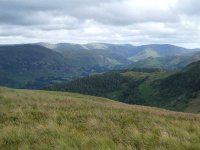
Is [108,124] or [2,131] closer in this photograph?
[2,131]

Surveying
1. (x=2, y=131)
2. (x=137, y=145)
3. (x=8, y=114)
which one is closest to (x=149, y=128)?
(x=137, y=145)

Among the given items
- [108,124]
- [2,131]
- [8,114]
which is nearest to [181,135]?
[108,124]

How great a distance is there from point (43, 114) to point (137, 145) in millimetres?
7122

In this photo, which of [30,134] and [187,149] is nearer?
[187,149]

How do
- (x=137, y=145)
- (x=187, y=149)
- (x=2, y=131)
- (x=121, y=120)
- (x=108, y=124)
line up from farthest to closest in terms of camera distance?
(x=121, y=120), (x=108, y=124), (x=2, y=131), (x=137, y=145), (x=187, y=149)

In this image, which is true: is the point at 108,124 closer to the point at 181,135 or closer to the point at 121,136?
the point at 121,136

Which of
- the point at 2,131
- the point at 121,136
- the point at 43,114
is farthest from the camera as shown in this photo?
the point at 43,114

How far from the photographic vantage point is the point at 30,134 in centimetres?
998

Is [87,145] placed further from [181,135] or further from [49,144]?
[181,135]

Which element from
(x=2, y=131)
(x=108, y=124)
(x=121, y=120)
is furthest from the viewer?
(x=121, y=120)

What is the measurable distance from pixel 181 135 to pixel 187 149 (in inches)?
61.3

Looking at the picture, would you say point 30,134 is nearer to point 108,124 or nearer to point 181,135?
point 108,124

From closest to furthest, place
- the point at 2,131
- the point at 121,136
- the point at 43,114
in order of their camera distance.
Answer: the point at 121,136, the point at 2,131, the point at 43,114

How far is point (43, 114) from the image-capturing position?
14875 millimetres
